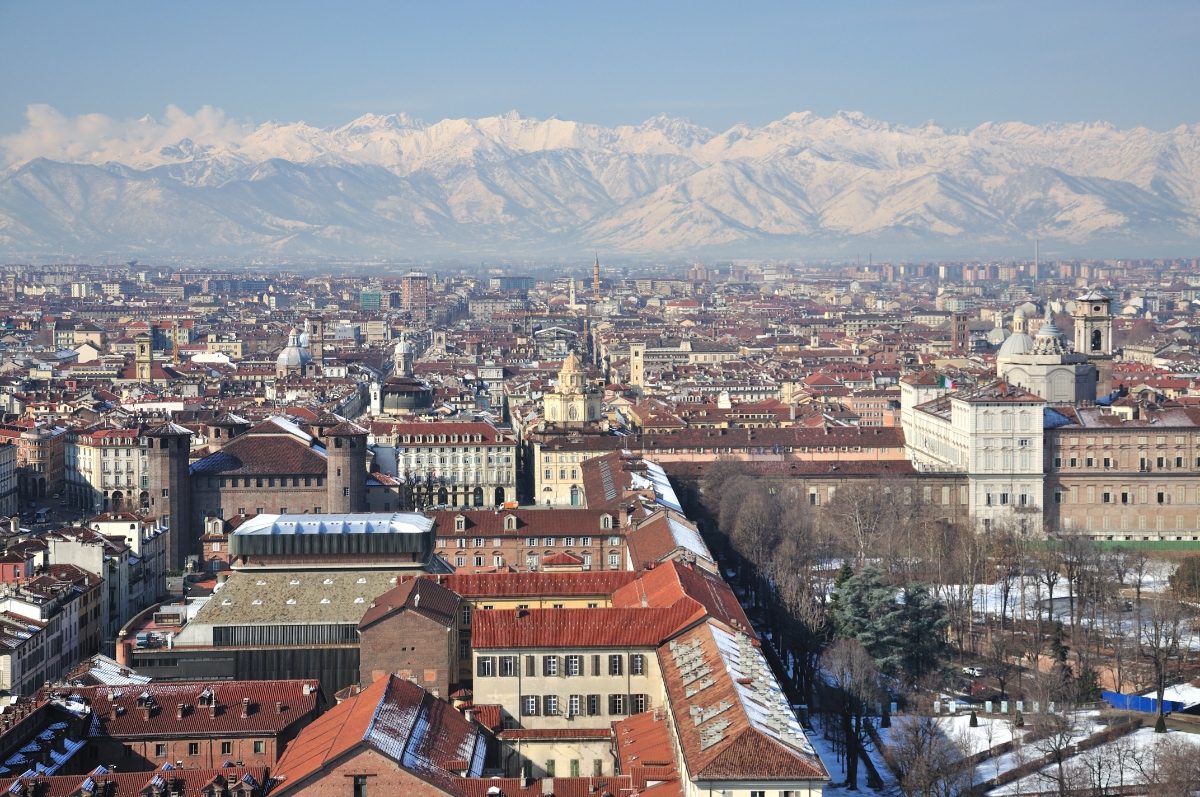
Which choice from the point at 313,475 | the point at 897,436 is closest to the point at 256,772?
the point at 313,475

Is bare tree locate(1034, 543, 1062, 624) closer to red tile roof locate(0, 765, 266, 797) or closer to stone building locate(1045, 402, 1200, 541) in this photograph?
stone building locate(1045, 402, 1200, 541)

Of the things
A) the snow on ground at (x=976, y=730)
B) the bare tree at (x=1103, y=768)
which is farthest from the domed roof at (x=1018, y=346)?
the bare tree at (x=1103, y=768)

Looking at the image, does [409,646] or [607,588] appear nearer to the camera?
[409,646]

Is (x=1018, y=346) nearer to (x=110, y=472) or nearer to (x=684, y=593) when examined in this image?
(x=110, y=472)

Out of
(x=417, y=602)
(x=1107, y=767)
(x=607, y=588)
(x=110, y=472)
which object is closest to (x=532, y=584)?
(x=607, y=588)

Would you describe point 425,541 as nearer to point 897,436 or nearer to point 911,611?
point 911,611

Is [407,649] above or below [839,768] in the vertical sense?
above
